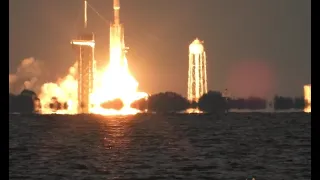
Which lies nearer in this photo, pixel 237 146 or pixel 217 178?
pixel 217 178

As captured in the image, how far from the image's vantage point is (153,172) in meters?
89.6

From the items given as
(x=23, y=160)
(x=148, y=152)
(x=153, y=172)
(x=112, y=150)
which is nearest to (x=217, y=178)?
(x=153, y=172)

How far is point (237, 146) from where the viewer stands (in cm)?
14712
